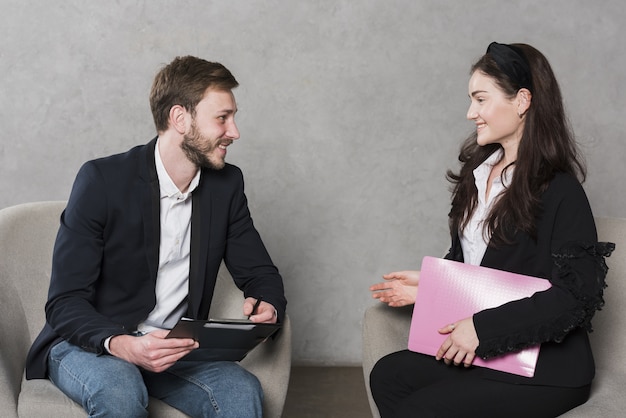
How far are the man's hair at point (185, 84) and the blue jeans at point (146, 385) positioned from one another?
0.76 m

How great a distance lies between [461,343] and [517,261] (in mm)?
292

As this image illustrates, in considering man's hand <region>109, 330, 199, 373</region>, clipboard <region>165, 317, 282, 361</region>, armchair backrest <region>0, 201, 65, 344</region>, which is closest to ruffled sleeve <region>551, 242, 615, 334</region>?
clipboard <region>165, 317, 282, 361</region>

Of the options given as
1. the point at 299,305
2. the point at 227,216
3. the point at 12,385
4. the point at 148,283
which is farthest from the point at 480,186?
the point at 299,305

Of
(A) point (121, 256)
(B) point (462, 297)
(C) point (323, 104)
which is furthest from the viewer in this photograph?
(C) point (323, 104)

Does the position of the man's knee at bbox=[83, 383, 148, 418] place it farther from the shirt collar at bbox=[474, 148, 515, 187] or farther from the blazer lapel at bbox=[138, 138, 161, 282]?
the shirt collar at bbox=[474, 148, 515, 187]

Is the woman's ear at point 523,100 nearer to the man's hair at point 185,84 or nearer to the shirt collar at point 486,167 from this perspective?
the shirt collar at point 486,167

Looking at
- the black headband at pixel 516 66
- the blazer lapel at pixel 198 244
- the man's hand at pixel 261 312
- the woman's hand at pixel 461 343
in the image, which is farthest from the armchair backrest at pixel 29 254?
the black headband at pixel 516 66

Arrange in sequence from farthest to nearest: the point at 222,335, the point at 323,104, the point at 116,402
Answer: the point at 323,104, the point at 222,335, the point at 116,402

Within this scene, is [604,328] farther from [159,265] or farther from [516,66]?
[159,265]

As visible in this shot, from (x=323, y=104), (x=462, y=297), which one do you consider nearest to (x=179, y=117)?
(x=462, y=297)

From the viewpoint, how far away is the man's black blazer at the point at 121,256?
2.36 m

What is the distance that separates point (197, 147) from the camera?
2.59 meters

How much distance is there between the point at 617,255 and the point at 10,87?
2.68 meters

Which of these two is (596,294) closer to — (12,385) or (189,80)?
(189,80)
